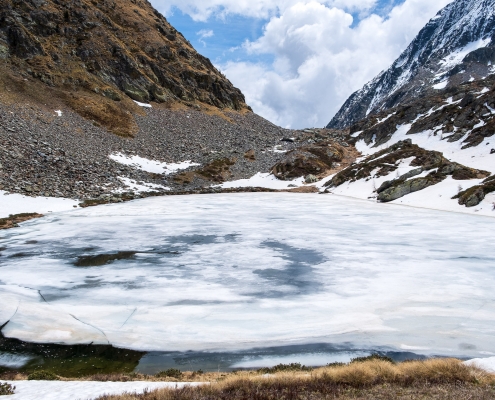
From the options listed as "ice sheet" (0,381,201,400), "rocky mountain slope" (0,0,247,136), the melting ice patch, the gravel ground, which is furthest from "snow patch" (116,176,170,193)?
"ice sheet" (0,381,201,400)

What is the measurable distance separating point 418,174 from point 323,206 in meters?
14.1

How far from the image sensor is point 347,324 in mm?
10188

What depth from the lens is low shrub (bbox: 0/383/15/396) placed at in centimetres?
670

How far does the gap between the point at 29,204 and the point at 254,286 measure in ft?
85.3

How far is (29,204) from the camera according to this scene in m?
30.2

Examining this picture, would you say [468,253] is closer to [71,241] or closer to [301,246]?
[301,246]

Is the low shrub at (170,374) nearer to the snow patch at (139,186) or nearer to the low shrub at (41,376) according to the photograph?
the low shrub at (41,376)

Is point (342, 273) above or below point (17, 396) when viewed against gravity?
above

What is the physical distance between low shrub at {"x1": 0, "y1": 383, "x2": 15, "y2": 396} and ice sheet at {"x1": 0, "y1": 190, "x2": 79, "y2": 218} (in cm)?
2420

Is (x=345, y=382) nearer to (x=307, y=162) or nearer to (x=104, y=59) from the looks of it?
(x=307, y=162)

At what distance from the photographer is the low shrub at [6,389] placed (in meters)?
Result: 6.70

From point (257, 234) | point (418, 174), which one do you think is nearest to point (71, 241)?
point (257, 234)

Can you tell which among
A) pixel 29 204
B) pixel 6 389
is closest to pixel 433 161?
pixel 29 204

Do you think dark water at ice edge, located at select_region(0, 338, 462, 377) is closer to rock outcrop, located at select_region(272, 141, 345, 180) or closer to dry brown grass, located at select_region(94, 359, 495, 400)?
dry brown grass, located at select_region(94, 359, 495, 400)
